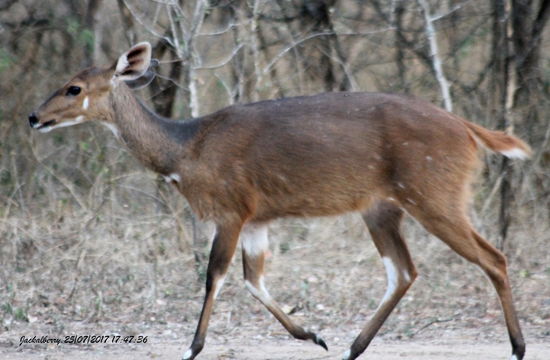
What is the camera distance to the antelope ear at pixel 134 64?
22.8 feet

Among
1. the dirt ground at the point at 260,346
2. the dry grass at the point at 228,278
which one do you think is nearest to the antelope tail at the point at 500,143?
the dirt ground at the point at 260,346

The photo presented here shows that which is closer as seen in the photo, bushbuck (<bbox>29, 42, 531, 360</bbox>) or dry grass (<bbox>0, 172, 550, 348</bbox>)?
bushbuck (<bbox>29, 42, 531, 360</bbox>)

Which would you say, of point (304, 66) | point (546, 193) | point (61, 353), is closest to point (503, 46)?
point (546, 193)

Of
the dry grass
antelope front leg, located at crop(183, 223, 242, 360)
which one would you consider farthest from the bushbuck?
the dry grass

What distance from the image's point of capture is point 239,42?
31.7 feet

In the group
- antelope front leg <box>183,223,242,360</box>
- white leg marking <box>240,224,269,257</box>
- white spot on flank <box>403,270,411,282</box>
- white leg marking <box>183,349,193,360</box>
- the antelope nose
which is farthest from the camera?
white leg marking <box>240,224,269,257</box>

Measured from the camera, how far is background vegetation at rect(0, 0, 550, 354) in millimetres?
8211

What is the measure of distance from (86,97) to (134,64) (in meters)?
0.40

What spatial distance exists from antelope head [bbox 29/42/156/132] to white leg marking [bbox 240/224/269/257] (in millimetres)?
1220

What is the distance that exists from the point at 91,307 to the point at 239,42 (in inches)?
119

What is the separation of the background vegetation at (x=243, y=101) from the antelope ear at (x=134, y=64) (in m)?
1.72

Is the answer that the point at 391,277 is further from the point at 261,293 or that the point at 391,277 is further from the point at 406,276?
the point at 261,293

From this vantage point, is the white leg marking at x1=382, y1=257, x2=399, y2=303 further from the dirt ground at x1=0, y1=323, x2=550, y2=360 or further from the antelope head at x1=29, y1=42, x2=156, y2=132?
the antelope head at x1=29, y1=42, x2=156, y2=132

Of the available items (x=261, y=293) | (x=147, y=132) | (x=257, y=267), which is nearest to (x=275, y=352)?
(x=261, y=293)
